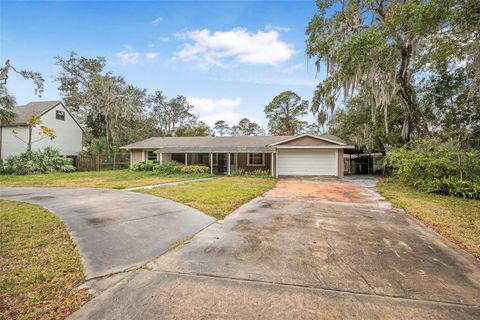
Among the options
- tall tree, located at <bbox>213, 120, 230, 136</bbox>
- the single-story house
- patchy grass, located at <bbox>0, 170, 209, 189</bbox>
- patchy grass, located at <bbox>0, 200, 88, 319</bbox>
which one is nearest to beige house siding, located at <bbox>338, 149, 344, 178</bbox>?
the single-story house

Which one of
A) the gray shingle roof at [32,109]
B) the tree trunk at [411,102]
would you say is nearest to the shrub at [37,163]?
the gray shingle roof at [32,109]

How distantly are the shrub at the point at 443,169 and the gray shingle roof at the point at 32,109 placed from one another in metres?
25.9

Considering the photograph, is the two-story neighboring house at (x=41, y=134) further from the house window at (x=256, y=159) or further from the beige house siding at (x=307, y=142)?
the beige house siding at (x=307, y=142)

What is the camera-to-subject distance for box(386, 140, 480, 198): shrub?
8680 mm

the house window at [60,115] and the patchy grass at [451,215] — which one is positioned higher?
the house window at [60,115]

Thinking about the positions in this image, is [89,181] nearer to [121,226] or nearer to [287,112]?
[121,226]

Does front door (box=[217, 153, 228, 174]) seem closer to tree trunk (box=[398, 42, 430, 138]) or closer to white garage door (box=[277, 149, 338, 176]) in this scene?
white garage door (box=[277, 149, 338, 176])

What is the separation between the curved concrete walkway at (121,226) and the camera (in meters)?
3.35

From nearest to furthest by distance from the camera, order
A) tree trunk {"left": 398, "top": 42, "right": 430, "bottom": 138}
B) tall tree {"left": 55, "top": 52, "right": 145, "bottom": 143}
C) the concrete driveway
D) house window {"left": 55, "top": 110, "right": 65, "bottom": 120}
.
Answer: the concrete driveway → tree trunk {"left": 398, "top": 42, "right": 430, "bottom": 138} → house window {"left": 55, "top": 110, "right": 65, "bottom": 120} → tall tree {"left": 55, "top": 52, "right": 145, "bottom": 143}

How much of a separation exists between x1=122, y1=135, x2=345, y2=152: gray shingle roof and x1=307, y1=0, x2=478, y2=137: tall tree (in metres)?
4.40

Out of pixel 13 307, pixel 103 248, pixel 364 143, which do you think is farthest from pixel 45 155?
pixel 364 143

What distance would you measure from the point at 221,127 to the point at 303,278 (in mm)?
48812

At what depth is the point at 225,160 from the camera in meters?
19.3

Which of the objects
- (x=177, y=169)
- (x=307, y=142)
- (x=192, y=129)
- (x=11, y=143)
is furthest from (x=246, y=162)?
(x=192, y=129)
